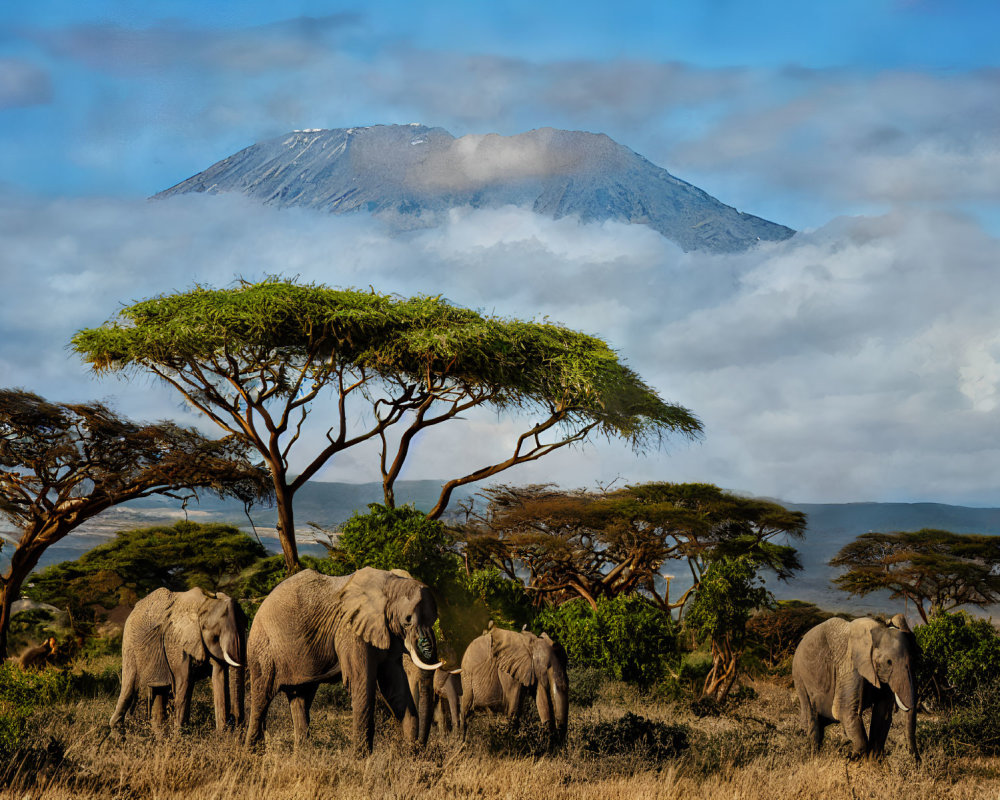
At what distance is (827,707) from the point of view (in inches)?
499

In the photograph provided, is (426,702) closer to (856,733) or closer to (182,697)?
(182,697)

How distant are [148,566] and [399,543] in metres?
17.3

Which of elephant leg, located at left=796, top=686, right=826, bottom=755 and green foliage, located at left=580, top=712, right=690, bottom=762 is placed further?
elephant leg, located at left=796, top=686, right=826, bottom=755

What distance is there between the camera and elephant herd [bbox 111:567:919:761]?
34.1ft

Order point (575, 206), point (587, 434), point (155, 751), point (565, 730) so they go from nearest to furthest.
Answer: point (155, 751), point (565, 730), point (587, 434), point (575, 206)

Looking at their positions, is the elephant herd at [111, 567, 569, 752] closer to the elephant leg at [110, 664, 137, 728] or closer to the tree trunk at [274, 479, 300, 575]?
the elephant leg at [110, 664, 137, 728]

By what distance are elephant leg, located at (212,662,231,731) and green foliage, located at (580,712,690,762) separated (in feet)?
13.6

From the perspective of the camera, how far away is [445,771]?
9.78 m

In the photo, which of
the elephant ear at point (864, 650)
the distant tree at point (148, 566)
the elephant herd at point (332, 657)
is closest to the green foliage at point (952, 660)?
the elephant ear at point (864, 650)

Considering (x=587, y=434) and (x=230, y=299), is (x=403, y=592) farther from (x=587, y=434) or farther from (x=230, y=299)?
(x=587, y=434)

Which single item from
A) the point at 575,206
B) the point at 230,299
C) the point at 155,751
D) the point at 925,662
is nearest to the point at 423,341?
the point at 230,299

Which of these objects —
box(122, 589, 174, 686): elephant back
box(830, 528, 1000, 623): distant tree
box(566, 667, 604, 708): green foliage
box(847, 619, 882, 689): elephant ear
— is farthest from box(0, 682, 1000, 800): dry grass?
box(830, 528, 1000, 623): distant tree

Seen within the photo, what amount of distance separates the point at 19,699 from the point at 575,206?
10203 centimetres

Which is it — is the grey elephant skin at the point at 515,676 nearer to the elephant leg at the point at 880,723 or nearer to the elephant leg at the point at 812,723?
the elephant leg at the point at 812,723
